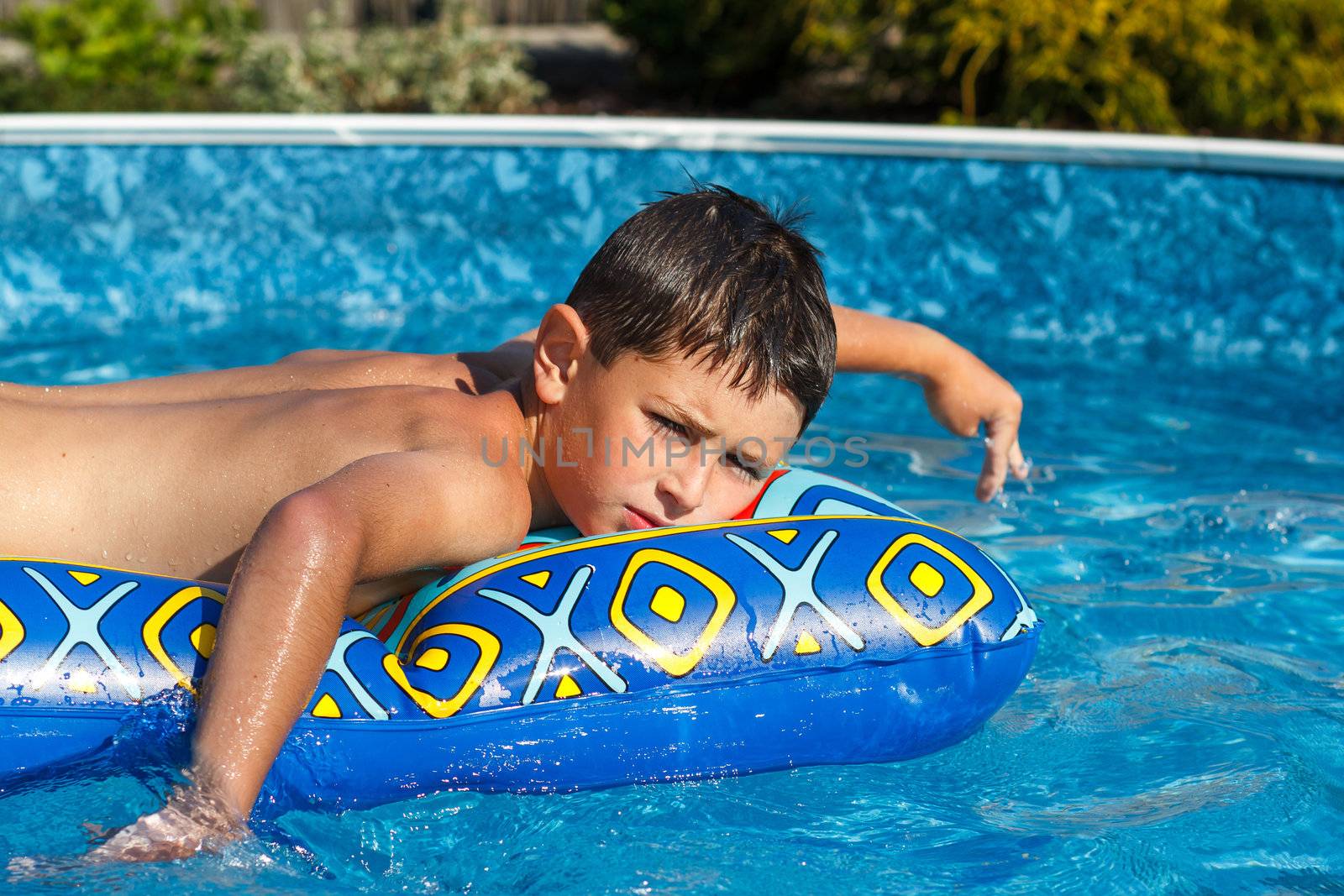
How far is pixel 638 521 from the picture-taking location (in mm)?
2875

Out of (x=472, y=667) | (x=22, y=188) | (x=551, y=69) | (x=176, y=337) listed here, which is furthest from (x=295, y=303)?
(x=551, y=69)

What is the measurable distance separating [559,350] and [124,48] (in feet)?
25.1

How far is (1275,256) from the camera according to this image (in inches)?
242

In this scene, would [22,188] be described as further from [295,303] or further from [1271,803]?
[1271,803]

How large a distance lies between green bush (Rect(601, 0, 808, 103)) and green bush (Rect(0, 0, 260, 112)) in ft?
9.29

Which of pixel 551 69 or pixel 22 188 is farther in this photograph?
pixel 551 69

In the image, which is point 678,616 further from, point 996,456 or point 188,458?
point 996,456

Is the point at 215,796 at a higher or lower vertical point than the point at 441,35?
lower

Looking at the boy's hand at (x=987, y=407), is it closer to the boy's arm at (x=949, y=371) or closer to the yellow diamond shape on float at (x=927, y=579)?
the boy's arm at (x=949, y=371)

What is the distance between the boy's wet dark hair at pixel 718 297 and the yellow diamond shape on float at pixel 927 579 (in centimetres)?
36

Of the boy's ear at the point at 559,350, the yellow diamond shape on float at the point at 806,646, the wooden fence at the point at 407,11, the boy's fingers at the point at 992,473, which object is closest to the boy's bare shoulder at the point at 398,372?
the boy's ear at the point at 559,350

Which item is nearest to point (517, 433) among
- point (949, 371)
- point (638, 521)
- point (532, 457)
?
point (532, 457)

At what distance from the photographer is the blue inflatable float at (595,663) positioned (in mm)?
2541

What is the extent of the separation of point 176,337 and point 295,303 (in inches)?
24.7
